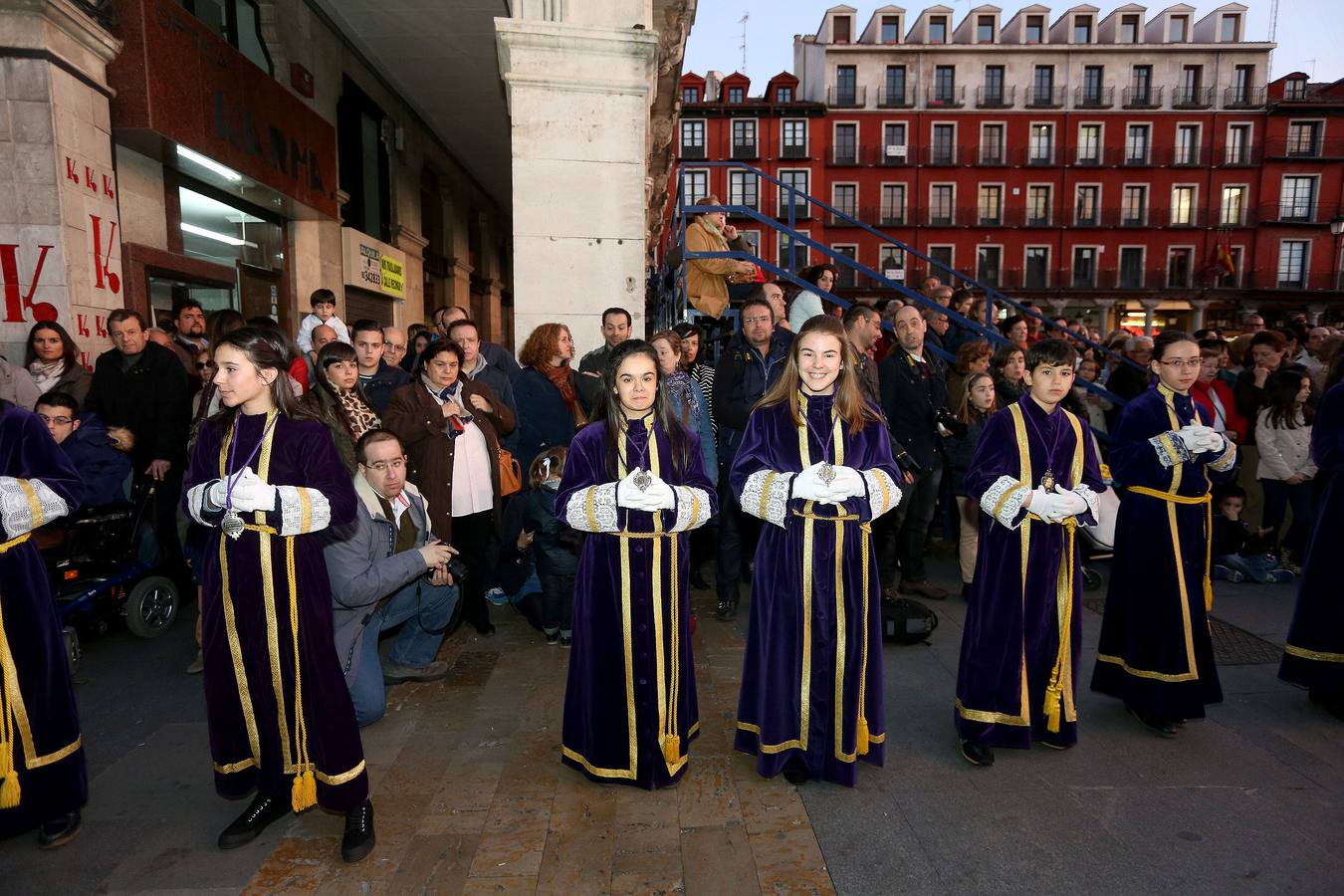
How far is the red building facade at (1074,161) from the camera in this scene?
1463 inches

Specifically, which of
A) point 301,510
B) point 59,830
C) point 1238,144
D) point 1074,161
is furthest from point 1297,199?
point 59,830

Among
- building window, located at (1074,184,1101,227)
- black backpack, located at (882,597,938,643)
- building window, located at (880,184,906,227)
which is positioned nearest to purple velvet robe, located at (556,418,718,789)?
black backpack, located at (882,597,938,643)

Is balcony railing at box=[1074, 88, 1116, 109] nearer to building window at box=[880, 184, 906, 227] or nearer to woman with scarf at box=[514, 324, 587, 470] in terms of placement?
building window at box=[880, 184, 906, 227]

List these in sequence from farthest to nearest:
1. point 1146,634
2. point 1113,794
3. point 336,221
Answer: point 336,221, point 1146,634, point 1113,794

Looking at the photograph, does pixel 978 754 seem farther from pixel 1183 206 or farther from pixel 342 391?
pixel 1183 206

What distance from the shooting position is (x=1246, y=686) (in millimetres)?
4410

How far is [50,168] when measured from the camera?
6316 millimetres

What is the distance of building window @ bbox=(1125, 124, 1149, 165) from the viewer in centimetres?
3728

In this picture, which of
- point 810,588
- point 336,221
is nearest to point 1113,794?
point 810,588

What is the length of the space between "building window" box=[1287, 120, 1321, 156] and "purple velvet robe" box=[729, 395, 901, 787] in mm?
47173

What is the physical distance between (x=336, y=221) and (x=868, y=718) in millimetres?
10952

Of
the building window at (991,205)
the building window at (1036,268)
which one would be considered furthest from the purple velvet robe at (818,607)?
the building window at (1036,268)

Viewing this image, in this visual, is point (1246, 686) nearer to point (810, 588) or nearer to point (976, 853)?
point (976, 853)

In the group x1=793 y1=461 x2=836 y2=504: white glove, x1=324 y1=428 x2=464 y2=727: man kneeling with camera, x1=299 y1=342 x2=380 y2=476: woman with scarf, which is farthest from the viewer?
x1=299 y1=342 x2=380 y2=476: woman with scarf
